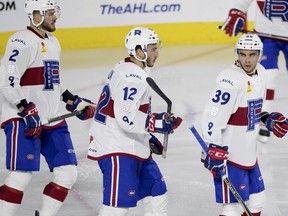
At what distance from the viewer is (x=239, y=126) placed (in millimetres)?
4945

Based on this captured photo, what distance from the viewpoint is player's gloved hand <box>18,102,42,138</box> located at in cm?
527

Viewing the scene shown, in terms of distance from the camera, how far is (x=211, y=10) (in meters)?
10.3

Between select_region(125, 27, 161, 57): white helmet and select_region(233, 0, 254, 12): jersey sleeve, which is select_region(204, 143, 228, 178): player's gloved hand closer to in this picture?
select_region(125, 27, 161, 57): white helmet

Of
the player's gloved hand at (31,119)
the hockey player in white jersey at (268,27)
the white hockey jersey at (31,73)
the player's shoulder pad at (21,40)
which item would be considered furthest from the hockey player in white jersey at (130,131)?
the hockey player in white jersey at (268,27)

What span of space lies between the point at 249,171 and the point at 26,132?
1.21 m

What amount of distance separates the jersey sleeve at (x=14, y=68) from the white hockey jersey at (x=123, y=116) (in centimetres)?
52

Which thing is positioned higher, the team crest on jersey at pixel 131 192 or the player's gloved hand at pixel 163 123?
the player's gloved hand at pixel 163 123

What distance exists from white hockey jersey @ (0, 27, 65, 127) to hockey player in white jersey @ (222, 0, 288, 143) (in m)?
2.22

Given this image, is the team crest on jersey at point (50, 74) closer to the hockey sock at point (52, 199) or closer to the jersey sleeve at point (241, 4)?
the hockey sock at point (52, 199)

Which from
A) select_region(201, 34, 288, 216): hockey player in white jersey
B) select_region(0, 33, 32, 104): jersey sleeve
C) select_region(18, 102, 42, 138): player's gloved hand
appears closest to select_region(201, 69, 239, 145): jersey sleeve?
select_region(201, 34, 288, 216): hockey player in white jersey

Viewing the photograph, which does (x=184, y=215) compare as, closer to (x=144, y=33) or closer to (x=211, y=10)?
(x=144, y=33)

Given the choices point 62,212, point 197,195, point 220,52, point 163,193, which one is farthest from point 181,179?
point 220,52

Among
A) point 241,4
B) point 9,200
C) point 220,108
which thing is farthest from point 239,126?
point 241,4

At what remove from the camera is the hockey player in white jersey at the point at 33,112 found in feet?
17.4
